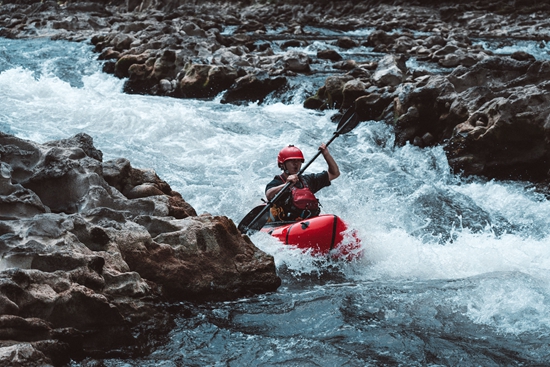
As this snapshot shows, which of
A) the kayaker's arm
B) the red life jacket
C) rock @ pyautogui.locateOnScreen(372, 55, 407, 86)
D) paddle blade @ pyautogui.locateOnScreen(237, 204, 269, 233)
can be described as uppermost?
the kayaker's arm

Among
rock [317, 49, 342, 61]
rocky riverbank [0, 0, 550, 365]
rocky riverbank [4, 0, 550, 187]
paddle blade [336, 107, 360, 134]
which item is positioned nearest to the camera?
rocky riverbank [0, 0, 550, 365]

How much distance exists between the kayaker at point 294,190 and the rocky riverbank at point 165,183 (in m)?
1.48

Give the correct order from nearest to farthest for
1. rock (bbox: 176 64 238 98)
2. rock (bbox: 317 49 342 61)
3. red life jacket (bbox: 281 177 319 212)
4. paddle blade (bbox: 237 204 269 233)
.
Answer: red life jacket (bbox: 281 177 319 212), paddle blade (bbox: 237 204 269 233), rock (bbox: 176 64 238 98), rock (bbox: 317 49 342 61)

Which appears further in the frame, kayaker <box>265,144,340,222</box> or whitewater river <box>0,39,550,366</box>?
kayaker <box>265,144,340,222</box>

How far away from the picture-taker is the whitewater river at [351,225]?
162 inches

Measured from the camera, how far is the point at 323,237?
6.17 metres

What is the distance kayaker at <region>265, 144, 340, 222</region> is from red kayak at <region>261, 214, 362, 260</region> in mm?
554

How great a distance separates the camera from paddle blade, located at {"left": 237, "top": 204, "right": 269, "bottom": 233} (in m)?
6.96

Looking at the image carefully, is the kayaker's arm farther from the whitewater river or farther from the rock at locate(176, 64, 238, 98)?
the rock at locate(176, 64, 238, 98)

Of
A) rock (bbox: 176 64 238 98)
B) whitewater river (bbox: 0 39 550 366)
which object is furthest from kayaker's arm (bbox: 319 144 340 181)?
rock (bbox: 176 64 238 98)

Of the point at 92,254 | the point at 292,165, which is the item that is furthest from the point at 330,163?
the point at 92,254

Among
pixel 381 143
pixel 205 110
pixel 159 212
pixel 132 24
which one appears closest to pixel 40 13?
pixel 132 24

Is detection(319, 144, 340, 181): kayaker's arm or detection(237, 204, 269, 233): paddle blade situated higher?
detection(319, 144, 340, 181): kayaker's arm

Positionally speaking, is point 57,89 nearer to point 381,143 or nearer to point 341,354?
point 381,143
